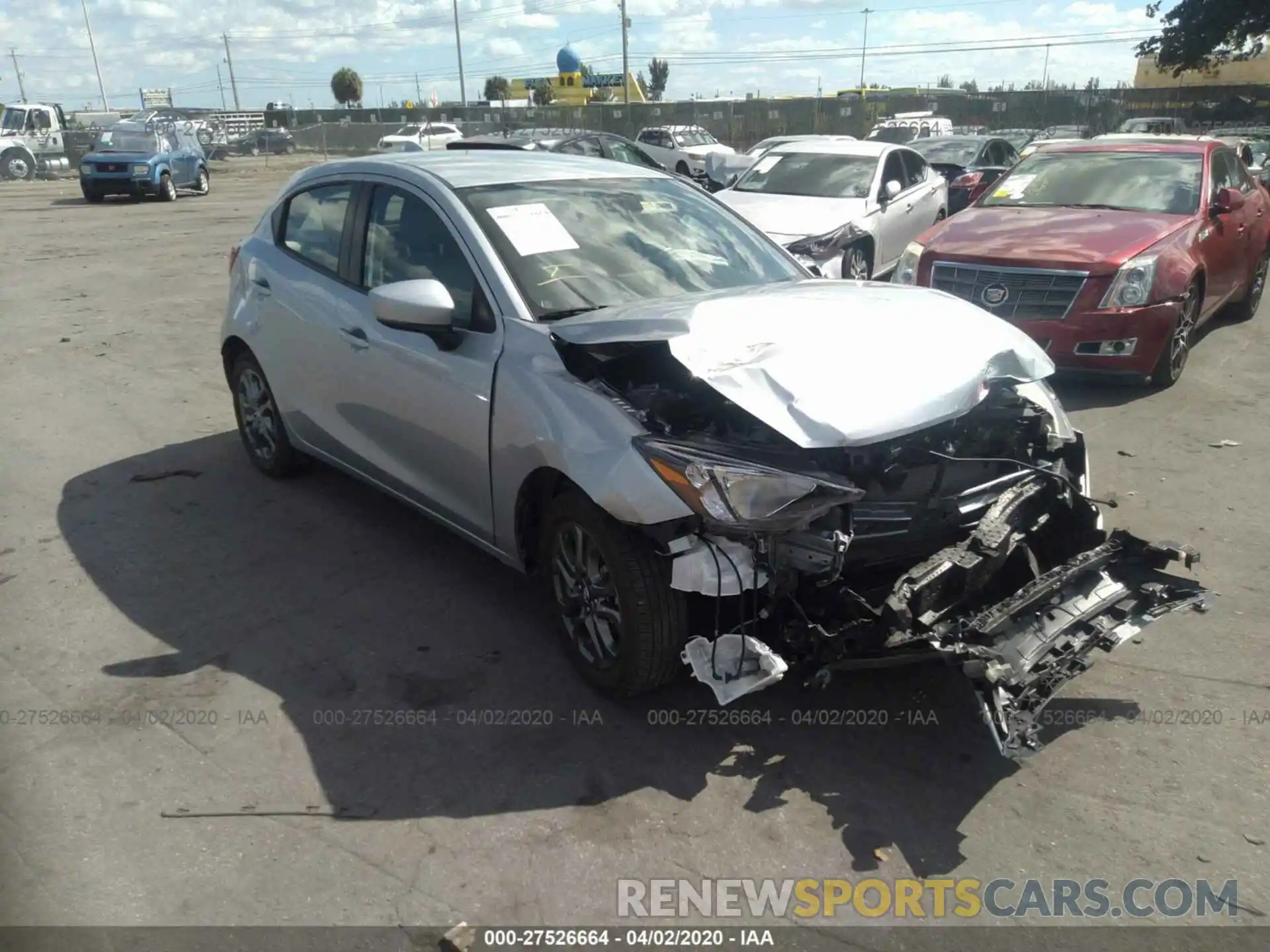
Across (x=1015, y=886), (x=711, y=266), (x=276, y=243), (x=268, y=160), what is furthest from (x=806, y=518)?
(x=268, y=160)

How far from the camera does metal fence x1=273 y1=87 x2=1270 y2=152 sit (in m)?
35.7

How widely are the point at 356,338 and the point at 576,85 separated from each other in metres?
75.0

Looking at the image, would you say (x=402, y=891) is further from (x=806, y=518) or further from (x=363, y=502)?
(x=363, y=502)

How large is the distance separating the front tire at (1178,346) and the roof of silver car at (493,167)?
428cm

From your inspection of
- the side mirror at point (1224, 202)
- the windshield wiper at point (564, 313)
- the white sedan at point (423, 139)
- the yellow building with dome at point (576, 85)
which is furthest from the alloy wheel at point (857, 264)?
the yellow building with dome at point (576, 85)

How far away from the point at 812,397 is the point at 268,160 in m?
45.2

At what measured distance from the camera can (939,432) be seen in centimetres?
346

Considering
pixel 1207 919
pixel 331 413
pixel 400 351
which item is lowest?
pixel 1207 919

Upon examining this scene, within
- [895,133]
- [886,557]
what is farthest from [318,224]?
[895,133]

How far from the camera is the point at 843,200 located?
10.7 m

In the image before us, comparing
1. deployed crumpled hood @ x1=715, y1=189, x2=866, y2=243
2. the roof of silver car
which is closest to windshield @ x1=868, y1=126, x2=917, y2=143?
deployed crumpled hood @ x1=715, y1=189, x2=866, y2=243

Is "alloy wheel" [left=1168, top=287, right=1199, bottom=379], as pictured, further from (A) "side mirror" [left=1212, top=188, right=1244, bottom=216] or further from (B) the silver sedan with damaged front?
(B) the silver sedan with damaged front

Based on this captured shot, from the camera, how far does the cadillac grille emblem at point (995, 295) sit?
7105 millimetres

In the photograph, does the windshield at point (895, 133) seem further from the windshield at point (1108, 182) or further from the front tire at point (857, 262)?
the windshield at point (1108, 182)
